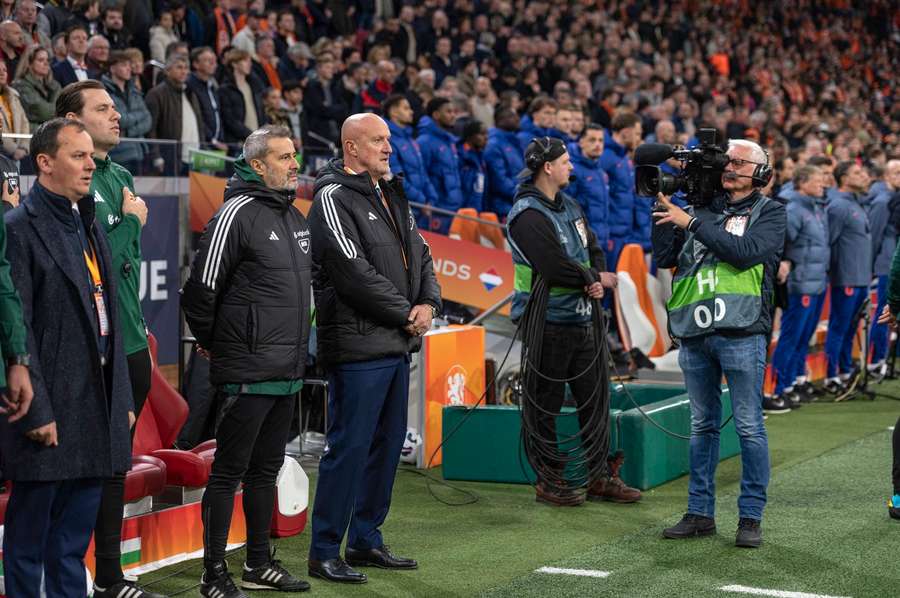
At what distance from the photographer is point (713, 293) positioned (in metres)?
5.67

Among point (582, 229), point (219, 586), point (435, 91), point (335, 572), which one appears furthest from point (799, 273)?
point (219, 586)

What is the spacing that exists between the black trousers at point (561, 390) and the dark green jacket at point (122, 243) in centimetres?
255

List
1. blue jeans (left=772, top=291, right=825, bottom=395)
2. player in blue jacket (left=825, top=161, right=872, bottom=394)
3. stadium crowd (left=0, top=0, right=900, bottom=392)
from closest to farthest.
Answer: stadium crowd (left=0, top=0, right=900, bottom=392) < blue jeans (left=772, top=291, right=825, bottom=395) < player in blue jacket (left=825, top=161, right=872, bottom=394)

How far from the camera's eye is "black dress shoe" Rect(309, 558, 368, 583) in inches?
204

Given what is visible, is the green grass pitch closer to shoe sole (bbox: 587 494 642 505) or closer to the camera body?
shoe sole (bbox: 587 494 642 505)

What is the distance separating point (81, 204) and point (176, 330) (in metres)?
3.78

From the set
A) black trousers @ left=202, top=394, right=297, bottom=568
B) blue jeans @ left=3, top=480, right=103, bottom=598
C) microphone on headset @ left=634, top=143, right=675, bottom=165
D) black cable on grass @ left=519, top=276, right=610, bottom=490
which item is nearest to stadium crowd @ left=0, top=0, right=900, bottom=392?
black cable on grass @ left=519, top=276, right=610, bottom=490

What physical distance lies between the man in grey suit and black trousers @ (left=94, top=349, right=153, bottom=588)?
0.53 m

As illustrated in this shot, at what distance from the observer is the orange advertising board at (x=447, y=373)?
7727mm

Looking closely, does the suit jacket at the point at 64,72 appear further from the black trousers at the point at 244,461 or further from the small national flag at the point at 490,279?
the black trousers at the point at 244,461

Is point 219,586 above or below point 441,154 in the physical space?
below

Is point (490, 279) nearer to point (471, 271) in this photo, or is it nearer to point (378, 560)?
point (471, 271)

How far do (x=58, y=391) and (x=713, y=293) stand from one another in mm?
2931

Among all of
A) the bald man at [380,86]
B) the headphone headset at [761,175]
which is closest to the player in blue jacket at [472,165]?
the bald man at [380,86]
